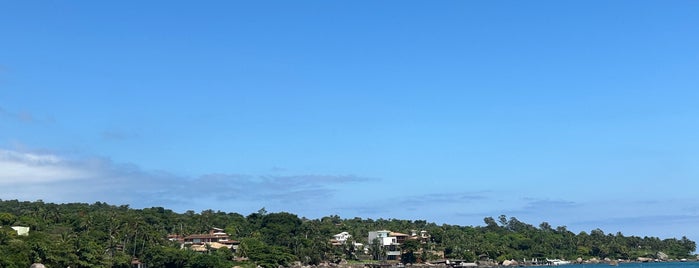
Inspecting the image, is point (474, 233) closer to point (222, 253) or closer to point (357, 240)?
point (357, 240)

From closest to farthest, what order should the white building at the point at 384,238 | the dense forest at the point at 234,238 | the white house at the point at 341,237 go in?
the dense forest at the point at 234,238 < the white building at the point at 384,238 < the white house at the point at 341,237

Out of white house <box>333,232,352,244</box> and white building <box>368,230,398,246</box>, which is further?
white house <box>333,232,352,244</box>

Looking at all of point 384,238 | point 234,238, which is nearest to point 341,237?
point 384,238

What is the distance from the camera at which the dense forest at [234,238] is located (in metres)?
78.7

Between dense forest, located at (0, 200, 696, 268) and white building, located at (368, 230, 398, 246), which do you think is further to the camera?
white building, located at (368, 230, 398, 246)

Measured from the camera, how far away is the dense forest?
7869 cm

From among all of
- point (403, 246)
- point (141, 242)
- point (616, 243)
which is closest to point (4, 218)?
point (141, 242)

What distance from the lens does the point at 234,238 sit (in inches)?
5074

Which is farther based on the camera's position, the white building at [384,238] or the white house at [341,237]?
the white house at [341,237]

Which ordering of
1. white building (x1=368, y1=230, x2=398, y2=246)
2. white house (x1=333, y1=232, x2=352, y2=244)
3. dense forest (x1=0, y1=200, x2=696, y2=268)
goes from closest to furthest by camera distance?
dense forest (x1=0, y1=200, x2=696, y2=268) → white building (x1=368, y1=230, x2=398, y2=246) → white house (x1=333, y1=232, x2=352, y2=244)

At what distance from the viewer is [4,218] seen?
101m

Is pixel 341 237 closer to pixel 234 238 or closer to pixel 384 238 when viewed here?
pixel 384 238

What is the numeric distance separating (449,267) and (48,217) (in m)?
77.3

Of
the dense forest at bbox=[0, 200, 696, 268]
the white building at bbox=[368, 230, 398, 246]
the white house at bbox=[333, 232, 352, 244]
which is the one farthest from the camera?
the white house at bbox=[333, 232, 352, 244]
